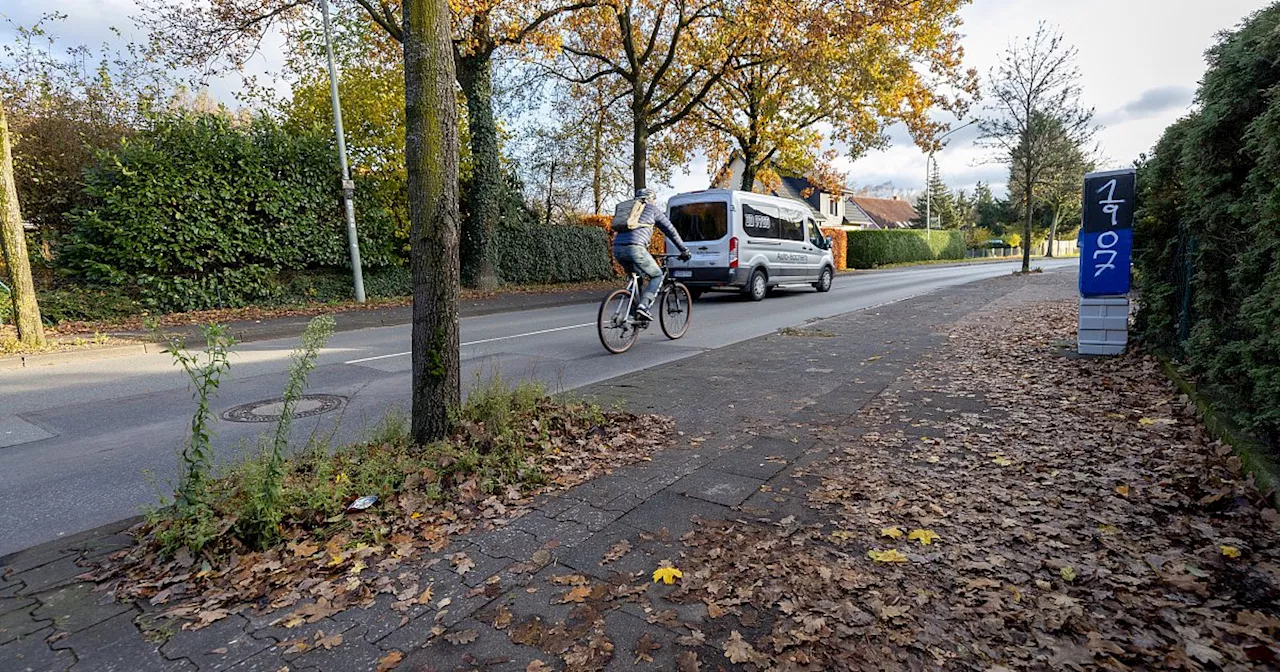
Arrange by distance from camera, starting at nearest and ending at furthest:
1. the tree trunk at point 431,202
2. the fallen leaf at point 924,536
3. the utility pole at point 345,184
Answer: the fallen leaf at point 924,536 < the tree trunk at point 431,202 < the utility pole at point 345,184

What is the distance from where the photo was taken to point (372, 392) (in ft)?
20.9

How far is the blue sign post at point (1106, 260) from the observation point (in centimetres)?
625

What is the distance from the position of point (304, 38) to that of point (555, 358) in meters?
11.7

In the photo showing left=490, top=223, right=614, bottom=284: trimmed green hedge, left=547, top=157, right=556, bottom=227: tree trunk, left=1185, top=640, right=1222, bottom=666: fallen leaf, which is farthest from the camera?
left=547, top=157, right=556, bottom=227: tree trunk

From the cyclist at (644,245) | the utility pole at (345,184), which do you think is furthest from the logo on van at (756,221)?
the utility pole at (345,184)

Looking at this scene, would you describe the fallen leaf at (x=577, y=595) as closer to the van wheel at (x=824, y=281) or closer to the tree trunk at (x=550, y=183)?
the van wheel at (x=824, y=281)

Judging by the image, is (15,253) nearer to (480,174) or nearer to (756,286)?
(480,174)

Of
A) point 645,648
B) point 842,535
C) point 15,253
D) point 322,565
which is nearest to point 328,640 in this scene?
point 322,565

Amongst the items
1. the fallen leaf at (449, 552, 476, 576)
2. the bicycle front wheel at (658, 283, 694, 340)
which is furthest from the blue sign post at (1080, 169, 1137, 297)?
the fallen leaf at (449, 552, 476, 576)

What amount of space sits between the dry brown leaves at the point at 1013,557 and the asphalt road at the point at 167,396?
292cm

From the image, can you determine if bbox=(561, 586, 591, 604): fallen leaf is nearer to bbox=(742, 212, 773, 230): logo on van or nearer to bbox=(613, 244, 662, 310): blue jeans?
bbox=(613, 244, 662, 310): blue jeans

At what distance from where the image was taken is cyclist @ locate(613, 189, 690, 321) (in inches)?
322

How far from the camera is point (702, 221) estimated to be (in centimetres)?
1464

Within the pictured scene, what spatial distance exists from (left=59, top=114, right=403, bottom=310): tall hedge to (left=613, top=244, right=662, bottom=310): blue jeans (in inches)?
358
